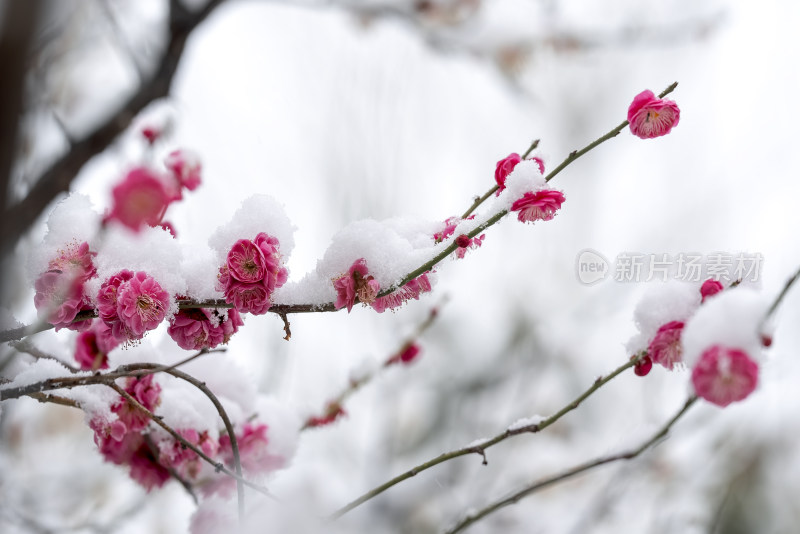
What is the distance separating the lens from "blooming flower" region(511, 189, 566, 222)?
3.00 ft

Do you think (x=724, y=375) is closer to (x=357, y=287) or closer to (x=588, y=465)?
(x=588, y=465)

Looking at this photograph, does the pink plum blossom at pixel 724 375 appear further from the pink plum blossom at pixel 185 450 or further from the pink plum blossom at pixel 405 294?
the pink plum blossom at pixel 185 450

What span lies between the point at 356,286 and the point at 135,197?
383 millimetres

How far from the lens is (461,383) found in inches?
209

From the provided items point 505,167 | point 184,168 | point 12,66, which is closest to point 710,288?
point 505,167

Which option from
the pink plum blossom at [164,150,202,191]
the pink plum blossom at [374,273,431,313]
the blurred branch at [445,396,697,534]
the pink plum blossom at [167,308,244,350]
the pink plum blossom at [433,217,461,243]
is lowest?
the blurred branch at [445,396,697,534]

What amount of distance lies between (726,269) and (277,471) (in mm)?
1098

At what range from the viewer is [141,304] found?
90 centimetres

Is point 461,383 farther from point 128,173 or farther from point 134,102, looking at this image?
point 128,173

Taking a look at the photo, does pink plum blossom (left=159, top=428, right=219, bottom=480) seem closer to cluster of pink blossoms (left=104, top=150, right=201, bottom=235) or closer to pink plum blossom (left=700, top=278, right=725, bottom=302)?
cluster of pink blossoms (left=104, top=150, right=201, bottom=235)

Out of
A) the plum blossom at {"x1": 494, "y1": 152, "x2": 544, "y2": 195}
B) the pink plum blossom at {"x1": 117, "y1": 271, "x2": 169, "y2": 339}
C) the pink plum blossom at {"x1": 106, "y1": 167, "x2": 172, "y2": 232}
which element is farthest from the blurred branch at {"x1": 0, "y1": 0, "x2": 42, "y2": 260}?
the plum blossom at {"x1": 494, "y1": 152, "x2": 544, "y2": 195}

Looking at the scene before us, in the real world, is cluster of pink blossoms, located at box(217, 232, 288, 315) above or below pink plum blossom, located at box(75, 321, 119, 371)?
below

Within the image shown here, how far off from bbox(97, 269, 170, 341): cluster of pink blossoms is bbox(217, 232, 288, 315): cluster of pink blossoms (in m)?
0.09

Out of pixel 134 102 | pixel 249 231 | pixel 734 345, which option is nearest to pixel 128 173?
pixel 249 231
